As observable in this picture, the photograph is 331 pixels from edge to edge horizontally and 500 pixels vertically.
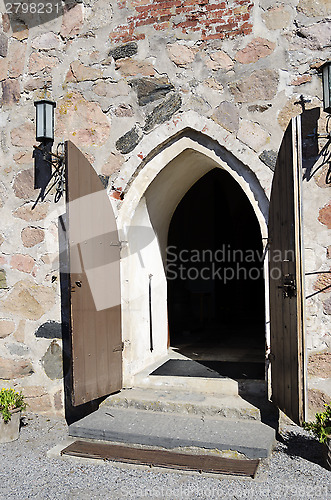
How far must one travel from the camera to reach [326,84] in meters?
3.28

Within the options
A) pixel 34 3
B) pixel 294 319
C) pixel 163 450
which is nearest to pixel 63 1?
pixel 34 3

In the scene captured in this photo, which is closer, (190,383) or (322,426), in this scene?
→ (322,426)

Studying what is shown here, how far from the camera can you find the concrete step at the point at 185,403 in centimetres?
356

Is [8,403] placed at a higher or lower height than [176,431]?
higher

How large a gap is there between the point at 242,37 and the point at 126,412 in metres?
2.87

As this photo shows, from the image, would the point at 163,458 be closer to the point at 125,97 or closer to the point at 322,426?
the point at 322,426

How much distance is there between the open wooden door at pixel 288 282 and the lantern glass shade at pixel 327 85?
0.95 feet

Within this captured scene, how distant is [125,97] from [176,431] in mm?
2511

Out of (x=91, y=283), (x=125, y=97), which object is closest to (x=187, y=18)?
(x=125, y=97)

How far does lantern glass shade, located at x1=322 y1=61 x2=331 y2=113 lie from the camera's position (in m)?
3.27

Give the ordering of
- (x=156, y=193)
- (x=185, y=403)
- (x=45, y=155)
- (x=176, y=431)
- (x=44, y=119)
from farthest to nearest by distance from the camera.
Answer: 1. (x=156, y=193)
2. (x=45, y=155)
3. (x=44, y=119)
4. (x=185, y=403)
5. (x=176, y=431)

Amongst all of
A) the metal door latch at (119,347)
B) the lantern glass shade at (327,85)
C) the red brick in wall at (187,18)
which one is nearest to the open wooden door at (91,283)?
the metal door latch at (119,347)

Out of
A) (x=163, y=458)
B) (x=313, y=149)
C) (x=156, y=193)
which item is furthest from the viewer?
(x=156, y=193)

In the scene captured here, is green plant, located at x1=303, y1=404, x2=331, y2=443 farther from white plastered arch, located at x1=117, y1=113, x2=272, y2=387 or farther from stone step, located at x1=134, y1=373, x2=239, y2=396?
white plastered arch, located at x1=117, y1=113, x2=272, y2=387
